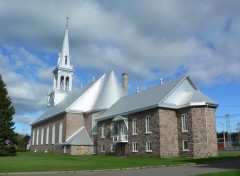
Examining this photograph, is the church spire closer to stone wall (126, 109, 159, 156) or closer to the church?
the church

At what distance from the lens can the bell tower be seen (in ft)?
214

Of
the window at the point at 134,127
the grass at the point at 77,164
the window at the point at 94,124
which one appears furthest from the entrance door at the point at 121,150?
the grass at the point at 77,164

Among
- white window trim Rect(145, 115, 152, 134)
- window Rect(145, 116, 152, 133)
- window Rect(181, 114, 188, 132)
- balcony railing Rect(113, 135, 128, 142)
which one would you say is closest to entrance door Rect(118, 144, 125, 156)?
balcony railing Rect(113, 135, 128, 142)

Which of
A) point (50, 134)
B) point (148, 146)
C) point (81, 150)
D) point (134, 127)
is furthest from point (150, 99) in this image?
point (50, 134)

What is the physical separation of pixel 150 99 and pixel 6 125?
19.3 metres

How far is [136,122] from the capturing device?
38.4m

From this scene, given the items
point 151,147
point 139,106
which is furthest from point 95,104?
point 151,147

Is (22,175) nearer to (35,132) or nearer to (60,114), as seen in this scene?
(60,114)

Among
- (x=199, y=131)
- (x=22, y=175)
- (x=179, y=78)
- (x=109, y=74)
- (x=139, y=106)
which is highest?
(x=109, y=74)

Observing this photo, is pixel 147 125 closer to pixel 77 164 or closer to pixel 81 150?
pixel 77 164

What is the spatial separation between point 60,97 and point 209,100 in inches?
1529

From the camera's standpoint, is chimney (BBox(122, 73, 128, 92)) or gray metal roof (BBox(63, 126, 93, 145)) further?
chimney (BBox(122, 73, 128, 92))

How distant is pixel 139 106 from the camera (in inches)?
1507

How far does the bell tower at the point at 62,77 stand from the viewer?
65.2m
